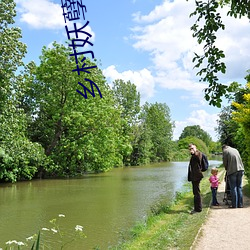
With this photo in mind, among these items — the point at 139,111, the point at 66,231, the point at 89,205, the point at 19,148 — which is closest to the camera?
the point at 66,231

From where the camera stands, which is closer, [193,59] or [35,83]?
[193,59]

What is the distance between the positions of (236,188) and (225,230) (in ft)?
8.99

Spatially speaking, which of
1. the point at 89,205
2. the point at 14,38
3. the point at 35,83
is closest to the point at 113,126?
the point at 35,83

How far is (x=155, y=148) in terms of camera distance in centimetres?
7138

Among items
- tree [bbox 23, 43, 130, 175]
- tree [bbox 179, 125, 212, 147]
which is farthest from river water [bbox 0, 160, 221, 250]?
tree [bbox 179, 125, 212, 147]

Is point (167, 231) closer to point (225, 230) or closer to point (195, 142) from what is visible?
point (225, 230)

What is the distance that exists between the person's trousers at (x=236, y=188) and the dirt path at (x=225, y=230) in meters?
0.22

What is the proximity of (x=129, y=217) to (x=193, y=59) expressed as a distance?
838 cm

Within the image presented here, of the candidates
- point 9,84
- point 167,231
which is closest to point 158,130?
point 9,84

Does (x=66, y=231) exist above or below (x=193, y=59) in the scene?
below

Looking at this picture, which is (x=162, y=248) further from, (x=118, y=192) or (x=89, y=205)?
(x=118, y=192)

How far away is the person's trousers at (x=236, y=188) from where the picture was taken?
9.96m

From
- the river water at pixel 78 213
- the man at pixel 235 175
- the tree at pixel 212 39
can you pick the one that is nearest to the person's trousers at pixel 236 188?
the man at pixel 235 175

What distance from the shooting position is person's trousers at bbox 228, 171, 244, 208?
9.96m
